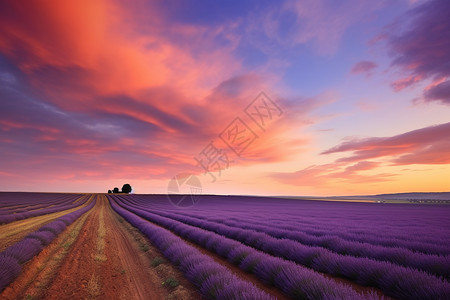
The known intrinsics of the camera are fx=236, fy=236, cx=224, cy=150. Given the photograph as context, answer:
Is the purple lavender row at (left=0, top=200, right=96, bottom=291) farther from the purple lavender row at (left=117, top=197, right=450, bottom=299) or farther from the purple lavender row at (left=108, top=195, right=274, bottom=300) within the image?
the purple lavender row at (left=117, top=197, right=450, bottom=299)

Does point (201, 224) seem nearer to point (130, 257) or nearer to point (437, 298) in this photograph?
point (130, 257)

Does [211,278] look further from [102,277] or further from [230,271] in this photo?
[102,277]

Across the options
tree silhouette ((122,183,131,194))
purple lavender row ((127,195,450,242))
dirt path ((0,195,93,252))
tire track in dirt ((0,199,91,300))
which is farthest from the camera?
tree silhouette ((122,183,131,194))

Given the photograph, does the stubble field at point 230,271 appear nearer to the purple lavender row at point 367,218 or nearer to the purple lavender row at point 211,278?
the purple lavender row at point 211,278

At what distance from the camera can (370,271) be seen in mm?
4355

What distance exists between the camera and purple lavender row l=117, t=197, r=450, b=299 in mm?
3260

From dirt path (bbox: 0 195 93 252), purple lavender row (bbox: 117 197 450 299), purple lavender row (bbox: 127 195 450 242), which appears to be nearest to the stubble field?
purple lavender row (bbox: 117 197 450 299)

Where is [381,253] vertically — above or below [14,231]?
above

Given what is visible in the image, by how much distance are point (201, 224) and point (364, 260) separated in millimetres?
9209

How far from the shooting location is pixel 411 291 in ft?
11.2

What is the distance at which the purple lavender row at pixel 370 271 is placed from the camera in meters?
3.26

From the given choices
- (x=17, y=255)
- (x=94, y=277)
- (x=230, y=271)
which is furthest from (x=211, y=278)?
(x=17, y=255)

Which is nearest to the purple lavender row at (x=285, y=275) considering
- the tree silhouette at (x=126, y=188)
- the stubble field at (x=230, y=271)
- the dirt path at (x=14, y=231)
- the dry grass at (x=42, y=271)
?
the stubble field at (x=230, y=271)

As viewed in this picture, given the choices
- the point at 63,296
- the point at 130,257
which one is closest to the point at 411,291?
the point at 63,296
